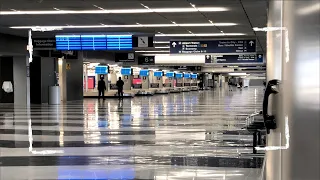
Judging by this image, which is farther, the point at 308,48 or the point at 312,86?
the point at 308,48

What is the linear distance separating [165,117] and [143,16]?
14.3ft

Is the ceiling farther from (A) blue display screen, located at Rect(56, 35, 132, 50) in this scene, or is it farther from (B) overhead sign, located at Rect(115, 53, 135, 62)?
(B) overhead sign, located at Rect(115, 53, 135, 62)

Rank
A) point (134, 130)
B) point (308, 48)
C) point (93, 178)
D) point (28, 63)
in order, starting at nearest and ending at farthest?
point (308, 48) < point (93, 178) < point (134, 130) < point (28, 63)

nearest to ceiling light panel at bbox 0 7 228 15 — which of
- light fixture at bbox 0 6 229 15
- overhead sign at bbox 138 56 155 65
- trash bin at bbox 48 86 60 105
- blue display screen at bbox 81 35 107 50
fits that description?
light fixture at bbox 0 6 229 15

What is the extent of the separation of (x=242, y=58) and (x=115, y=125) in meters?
20.5

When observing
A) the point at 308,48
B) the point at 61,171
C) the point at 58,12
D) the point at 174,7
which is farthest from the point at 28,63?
the point at 308,48

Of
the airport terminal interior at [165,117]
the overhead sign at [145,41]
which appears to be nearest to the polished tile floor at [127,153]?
the airport terminal interior at [165,117]

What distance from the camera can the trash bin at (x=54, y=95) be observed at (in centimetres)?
A: 2916

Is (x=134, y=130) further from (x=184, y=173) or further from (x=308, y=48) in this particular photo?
(x=308, y=48)

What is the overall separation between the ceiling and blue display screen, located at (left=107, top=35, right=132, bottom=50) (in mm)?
362

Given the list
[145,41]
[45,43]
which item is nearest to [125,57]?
[45,43]

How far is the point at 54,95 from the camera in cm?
2934

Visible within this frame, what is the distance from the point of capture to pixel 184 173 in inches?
277

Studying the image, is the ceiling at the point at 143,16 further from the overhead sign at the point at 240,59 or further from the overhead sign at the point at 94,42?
the overhead sign at the point at 240,59
